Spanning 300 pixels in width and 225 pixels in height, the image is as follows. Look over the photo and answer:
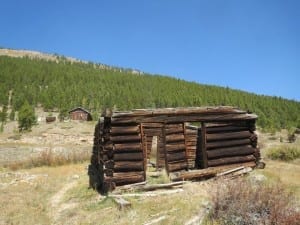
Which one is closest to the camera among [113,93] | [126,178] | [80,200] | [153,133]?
[80,200]

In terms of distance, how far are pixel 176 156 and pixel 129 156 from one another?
198 cm

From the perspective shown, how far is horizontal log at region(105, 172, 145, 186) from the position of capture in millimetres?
14825

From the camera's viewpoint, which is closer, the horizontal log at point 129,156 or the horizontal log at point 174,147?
the horizontal log at point 129,156

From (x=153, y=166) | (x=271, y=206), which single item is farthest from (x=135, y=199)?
(x=153, y=166)

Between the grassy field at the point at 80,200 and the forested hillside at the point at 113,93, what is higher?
the forested hillside at the point at 113,93

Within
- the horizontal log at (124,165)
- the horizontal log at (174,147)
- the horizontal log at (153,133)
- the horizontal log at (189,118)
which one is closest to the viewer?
the horizontal log at (124,165)

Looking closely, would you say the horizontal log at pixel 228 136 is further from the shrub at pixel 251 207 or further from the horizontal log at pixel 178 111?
the shrub at pixel 251 207

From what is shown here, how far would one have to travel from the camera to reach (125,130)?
1517 cm

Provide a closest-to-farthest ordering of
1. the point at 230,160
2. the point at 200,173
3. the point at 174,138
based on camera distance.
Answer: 1. the point at 200,173
2. the point at 174,138
3. the point at 230,160

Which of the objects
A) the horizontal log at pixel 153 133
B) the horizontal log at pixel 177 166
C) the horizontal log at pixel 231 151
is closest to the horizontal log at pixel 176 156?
the horizontal log at pixel 177 166

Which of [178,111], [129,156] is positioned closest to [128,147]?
[129,156]

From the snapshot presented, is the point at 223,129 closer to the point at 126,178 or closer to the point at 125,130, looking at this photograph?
the point at 125,130

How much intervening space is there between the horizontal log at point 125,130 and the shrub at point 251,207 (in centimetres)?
559

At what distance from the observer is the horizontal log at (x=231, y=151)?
16.7 metres
